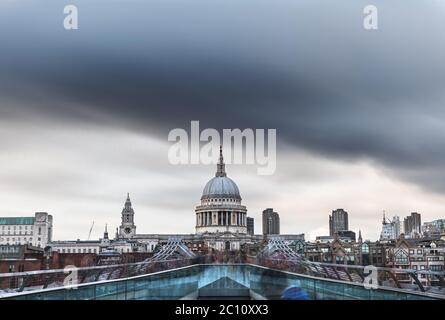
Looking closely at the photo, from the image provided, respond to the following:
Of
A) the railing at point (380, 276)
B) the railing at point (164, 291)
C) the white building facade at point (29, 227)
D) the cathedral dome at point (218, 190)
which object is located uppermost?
the cathedral dome at point (218, 190)

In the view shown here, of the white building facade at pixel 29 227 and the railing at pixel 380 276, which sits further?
the white building facade at pixel 29 227

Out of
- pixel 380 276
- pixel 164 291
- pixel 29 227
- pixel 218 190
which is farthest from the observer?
pixel 218 190

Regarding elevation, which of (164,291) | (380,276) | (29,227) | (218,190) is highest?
(218,190)

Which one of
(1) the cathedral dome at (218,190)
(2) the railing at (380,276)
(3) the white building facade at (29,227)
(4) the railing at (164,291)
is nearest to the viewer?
(4) the railing at (164,291)

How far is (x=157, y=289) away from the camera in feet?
20.0

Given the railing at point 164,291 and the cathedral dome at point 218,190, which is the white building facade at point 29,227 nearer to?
the railing at point 164,291

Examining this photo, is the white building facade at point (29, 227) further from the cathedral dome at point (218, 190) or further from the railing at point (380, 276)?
the cathedral dome at point (218, 190)

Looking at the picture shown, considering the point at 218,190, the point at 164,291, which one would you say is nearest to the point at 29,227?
the point at 164,291

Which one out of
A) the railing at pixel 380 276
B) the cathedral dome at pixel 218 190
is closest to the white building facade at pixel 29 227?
the railing at pixel 380 276

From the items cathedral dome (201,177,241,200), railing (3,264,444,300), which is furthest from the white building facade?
cathedral dome (201,177,241,200)

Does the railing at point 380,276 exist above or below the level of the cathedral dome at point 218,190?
below

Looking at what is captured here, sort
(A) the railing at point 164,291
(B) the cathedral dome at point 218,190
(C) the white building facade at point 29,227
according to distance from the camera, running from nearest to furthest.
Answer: (A) the railing at point 164,291
(C) the white building facade at point 29,227
(B) the cathedral dome at point 218,190

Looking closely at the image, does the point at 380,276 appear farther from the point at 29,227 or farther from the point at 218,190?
the point at 218,190
